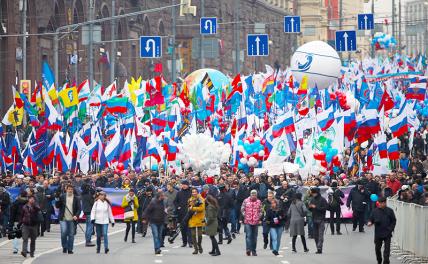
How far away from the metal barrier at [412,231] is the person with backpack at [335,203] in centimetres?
457

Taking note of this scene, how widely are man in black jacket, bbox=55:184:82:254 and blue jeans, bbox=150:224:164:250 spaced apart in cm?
162

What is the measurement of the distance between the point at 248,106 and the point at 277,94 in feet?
6.69

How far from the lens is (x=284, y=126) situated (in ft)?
144

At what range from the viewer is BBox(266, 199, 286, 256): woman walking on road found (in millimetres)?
29312

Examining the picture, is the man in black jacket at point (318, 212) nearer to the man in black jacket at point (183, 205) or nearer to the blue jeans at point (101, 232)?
the man in black jacket at point (183, 205)

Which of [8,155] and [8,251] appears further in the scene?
[8,155]

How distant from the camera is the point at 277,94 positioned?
58.4 m

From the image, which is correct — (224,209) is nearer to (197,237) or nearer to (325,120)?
(197,237)

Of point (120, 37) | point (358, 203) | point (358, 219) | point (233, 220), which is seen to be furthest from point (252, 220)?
point (120, 37)

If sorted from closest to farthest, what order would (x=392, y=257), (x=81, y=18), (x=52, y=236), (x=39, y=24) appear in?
(x=392, y=257) < (x=52, y=236) < (x=39, y=24) < (x=81, y=18)

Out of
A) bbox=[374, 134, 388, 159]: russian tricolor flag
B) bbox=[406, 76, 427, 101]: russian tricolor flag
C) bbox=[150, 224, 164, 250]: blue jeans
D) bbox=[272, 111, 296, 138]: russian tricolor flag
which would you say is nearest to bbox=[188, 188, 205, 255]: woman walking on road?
bbox=[150, 224, 164, 250]: blue jeans

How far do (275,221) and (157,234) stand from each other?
2.36 meters

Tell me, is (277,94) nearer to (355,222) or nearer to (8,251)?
(355,222)

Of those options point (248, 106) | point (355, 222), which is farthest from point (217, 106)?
point (355, 222)
